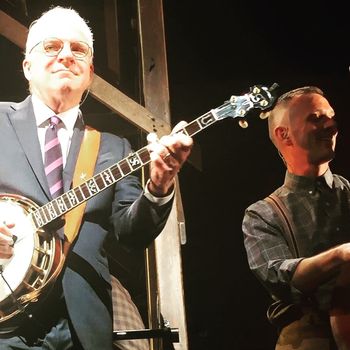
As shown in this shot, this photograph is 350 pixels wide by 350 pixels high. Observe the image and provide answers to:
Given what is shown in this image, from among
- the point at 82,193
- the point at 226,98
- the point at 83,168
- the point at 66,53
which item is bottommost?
the point at 82,193

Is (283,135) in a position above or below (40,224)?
above

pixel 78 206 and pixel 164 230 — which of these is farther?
pixel 164 230

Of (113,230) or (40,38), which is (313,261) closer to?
(113,230)

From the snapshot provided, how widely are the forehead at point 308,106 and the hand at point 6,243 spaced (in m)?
1.16

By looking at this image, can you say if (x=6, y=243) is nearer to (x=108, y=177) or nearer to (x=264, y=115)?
(x=108, y=177)

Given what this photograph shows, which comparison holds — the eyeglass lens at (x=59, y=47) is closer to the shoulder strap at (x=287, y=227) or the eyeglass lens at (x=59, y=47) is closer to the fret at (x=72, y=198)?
the fret at (x=72, y=198)

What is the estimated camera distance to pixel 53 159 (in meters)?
2.38

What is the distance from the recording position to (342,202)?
94.7 inches

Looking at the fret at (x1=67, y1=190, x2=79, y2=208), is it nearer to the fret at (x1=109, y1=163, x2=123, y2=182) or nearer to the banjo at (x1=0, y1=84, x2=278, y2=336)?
the banjo at (x1=0, y1=84, x2=278, y2=336)

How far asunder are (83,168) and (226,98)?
1.33 meters

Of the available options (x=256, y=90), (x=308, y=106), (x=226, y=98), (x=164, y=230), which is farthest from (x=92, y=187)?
(x=226, y=98)

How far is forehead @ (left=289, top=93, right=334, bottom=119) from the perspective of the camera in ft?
8.14

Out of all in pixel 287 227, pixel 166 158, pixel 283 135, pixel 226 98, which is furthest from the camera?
pixel 226 98

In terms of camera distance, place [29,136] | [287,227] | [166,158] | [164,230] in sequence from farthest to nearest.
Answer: [164,230], [29,136], [287,227], [166,158]
